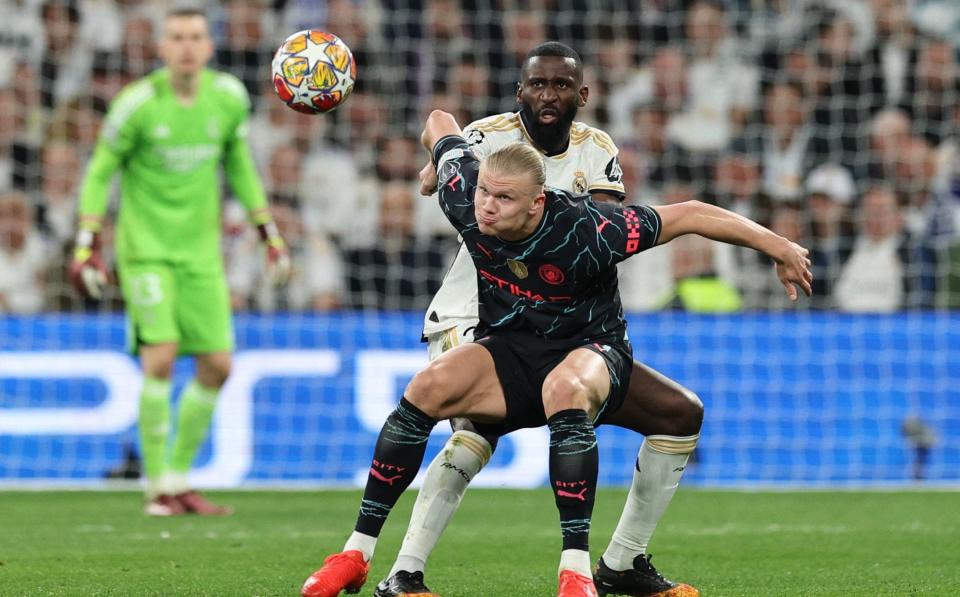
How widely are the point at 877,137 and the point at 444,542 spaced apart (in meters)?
6.69

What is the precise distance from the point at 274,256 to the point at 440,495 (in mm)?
3674

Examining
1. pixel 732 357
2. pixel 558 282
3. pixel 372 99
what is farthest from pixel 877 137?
pixel 558 282

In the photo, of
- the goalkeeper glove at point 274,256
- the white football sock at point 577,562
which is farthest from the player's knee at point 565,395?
the goalkeeper glove at point 274,256

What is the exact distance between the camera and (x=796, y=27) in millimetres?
13398

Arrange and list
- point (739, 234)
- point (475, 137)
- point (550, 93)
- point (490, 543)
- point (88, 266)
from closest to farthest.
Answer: point (739, 234), point (550, 93), point (475, 137), point (490, 543), point (88, 266)

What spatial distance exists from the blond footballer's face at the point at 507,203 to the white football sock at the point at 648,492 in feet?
2.91

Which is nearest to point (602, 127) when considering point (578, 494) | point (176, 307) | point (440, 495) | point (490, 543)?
point (176, 307)

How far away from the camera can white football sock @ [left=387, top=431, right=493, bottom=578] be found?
4754 mm

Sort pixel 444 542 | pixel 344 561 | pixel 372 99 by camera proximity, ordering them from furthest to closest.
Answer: pixel 372 99
pixel 444 542
pixel 344 561

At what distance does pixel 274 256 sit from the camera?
27.2 ft

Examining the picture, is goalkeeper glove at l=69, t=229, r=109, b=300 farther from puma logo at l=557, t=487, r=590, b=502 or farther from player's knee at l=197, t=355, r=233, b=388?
puma logo at l=557, t=487, r=590, b=502

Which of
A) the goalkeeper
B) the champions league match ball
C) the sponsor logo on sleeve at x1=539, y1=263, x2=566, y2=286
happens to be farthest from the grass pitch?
the champions league match ball

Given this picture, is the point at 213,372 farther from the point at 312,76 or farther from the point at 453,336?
the point at 453,336

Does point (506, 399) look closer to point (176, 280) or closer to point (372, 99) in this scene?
point (176, 280)
